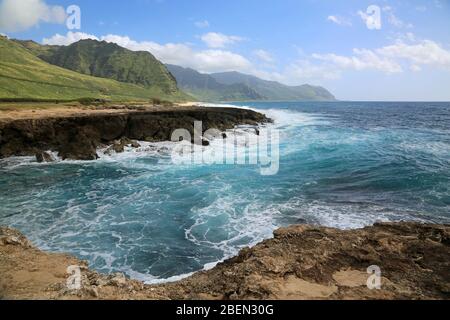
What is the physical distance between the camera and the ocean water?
47.5 feet

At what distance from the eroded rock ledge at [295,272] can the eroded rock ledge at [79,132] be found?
25.1 metres

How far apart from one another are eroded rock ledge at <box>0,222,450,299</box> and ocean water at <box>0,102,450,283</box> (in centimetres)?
333

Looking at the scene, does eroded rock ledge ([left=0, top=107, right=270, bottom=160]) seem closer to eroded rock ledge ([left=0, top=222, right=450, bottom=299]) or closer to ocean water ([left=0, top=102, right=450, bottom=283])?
ocean water ([left=0, top=102, right=450, bottom=283])

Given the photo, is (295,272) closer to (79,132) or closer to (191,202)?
(191,202)

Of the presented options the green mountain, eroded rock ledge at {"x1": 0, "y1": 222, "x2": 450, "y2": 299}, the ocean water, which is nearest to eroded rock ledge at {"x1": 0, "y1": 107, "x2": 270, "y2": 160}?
the ocean water

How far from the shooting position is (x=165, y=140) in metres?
41.9

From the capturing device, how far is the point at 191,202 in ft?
66.6

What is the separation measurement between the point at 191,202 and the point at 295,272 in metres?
12.1

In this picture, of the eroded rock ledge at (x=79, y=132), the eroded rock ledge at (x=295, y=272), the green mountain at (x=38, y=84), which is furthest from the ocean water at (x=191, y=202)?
the green mountain at (x=38, y=84)

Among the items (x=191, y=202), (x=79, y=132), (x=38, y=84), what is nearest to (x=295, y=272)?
(x=191, y=202)

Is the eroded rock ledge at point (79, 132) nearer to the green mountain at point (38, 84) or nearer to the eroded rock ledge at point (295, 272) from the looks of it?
the eroded rock ledge at point (295, 272)
